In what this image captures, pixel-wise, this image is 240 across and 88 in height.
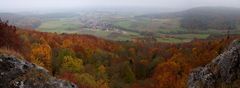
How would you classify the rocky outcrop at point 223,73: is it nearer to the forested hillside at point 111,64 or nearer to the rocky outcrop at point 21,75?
the rocky outcrop at point 21,75

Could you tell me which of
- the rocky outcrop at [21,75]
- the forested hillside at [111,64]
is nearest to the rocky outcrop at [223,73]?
the rocky outcrop at [21,75]

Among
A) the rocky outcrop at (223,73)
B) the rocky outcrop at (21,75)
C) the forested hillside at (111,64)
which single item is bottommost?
the forested hillside at (111,64)

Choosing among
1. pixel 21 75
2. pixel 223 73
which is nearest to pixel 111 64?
pixel 223 73

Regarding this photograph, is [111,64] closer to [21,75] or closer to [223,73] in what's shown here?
[223,73]

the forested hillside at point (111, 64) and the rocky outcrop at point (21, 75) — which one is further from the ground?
the rocky outcrop at point (21, 75)

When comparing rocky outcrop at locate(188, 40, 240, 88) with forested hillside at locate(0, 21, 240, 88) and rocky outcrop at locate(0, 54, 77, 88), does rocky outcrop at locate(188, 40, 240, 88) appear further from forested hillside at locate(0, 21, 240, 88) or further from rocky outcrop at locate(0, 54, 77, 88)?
forested hillside at locate(0, 21, 240, 88)

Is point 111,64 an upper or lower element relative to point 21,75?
lower

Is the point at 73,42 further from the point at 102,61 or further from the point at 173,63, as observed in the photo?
the point at 173,63

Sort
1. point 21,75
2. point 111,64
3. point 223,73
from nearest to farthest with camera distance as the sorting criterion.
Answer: point 21,75
point 223,73
point 111,64
